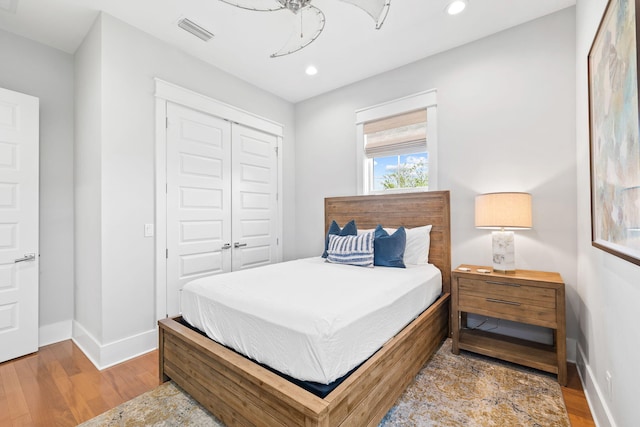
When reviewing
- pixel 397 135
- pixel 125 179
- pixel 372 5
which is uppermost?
pixel 372 5

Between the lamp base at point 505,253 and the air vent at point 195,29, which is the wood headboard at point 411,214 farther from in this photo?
the air vent at point 195,29

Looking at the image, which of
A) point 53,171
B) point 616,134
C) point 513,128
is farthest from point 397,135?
point 53,171

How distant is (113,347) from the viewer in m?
2.42

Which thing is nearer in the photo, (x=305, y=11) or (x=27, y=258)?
(x=305, y=11)

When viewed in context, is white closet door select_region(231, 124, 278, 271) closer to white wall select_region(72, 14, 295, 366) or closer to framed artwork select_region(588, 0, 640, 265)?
white wall select_region(72, 14, 295, 366)

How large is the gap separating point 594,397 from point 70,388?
342cm

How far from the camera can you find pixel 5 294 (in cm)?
246

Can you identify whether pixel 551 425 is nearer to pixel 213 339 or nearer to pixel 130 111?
pixel 213 339

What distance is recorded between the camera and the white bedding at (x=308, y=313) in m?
1.36

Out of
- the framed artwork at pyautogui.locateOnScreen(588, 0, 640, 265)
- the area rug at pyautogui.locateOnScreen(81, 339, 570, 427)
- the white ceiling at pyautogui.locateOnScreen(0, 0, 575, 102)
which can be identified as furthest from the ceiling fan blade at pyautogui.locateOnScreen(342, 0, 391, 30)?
the area rug at pyautogui.locateOnScreen(81, 339, 570, 427)

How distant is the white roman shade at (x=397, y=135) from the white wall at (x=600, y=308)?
4.24ft

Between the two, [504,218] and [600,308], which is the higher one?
[504,218]

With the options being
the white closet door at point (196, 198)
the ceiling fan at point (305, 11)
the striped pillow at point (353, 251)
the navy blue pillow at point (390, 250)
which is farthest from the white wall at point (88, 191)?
the navy blue pillow at point (390, 250)

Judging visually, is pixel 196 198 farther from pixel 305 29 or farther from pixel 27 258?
pixel 305 29
